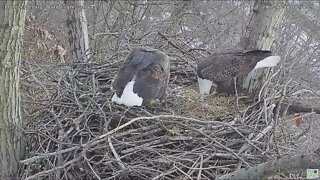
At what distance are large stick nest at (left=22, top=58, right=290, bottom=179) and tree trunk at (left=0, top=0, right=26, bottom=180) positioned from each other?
98 mm

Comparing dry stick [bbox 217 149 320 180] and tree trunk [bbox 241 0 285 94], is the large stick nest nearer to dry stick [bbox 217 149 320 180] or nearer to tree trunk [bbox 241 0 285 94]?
tree trunk [bbox 241 0 285 94]

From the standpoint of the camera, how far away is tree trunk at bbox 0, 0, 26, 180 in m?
2.75

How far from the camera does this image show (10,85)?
118 inches

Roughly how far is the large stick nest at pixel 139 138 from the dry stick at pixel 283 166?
0.78m

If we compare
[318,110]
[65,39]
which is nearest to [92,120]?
[318,110]

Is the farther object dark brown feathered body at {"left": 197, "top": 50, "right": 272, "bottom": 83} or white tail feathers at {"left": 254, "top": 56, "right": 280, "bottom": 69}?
dark brown feathered body at {"left": 197, "top": 50, "right": 272, "bottom": 83}

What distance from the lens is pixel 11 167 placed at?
317 cm

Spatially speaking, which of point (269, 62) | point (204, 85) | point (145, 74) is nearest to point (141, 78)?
point (145, 74)

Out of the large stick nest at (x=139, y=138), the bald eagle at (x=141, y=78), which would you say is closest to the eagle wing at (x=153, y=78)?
the bald eagle at (x=141, y=78)

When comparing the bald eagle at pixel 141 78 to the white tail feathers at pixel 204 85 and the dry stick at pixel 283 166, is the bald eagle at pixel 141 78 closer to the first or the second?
the white tail feathers at pixel 204 85

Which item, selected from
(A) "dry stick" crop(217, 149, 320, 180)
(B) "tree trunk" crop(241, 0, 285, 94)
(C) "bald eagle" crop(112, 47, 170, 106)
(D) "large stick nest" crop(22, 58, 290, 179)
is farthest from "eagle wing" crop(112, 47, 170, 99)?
(A) "dry stick" crop(217, 149, 320, 180)

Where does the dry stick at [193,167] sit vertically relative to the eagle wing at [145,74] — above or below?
below

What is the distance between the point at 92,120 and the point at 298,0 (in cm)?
307

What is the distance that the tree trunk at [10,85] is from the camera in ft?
9.02
